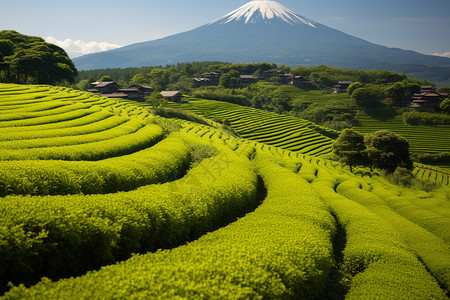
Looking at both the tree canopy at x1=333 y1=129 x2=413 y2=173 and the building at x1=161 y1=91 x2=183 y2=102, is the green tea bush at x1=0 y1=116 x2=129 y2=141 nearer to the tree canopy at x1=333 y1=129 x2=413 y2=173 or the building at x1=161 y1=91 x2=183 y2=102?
the tree canopy at x1=333 y1=129 x2=413 y2=173

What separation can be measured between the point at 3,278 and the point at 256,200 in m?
13.2

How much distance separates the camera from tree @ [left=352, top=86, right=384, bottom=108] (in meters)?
84.4

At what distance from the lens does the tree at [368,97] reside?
84438 millimetres

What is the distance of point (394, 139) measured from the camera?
128ft

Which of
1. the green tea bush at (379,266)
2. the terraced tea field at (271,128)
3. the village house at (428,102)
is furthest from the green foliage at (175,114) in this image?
the village house at (428,102)

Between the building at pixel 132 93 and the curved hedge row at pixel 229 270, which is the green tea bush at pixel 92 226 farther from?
the building at pixel 132 93

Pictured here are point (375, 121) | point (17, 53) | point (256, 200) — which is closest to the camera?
point (256, 200)

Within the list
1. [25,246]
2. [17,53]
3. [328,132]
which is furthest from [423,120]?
[17,53]

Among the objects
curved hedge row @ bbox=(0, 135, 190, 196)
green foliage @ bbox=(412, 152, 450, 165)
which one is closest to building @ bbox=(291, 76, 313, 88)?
green foliage @ bbox=(412, 152, 450, 165)

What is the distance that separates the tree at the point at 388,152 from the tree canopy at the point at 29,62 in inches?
2246

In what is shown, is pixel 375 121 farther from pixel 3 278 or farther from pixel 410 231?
pixel 3 278

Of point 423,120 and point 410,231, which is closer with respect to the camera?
point 410,231

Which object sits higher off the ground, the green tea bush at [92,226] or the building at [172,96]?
the building at [172,96]

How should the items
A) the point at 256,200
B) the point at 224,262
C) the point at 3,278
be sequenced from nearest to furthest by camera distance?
the point at 3,278 < the point at 224,262 < the point at 256,200
